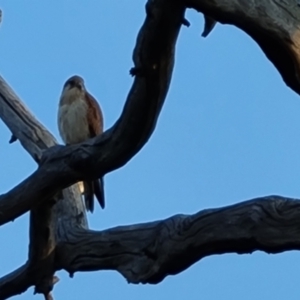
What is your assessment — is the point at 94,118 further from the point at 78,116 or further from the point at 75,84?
the point at 75,84

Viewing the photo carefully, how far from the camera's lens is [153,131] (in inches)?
153

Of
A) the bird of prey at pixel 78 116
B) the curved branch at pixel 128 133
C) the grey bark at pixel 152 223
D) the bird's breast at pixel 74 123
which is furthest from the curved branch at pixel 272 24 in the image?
the bird's breast at pixel 74 123

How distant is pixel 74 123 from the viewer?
8.56 metres

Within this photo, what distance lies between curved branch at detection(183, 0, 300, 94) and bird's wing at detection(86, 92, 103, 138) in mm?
5297

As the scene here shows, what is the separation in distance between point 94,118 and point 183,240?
16.4 ft

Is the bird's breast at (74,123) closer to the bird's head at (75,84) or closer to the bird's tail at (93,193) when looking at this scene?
the bird's head at (75,84)

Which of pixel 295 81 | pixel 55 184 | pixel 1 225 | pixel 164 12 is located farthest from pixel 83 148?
pixel 295 81

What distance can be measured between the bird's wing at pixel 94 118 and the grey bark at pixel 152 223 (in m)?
3.84

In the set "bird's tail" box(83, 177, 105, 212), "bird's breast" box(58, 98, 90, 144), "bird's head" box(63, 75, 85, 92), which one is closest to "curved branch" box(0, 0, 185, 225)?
"bird's tail" box(83, 177, 105, 212)

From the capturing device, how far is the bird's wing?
340 inches

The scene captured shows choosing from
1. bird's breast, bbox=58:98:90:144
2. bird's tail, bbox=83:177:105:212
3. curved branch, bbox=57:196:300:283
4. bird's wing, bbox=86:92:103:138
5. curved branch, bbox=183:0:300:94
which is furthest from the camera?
bird's wing, bbox=86:92:103:138

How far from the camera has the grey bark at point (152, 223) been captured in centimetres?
336

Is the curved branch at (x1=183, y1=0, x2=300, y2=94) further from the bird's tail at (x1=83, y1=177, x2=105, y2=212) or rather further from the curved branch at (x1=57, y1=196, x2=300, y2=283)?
the bird's tail at (x1=83, y1=177, x2=105, y2=212)

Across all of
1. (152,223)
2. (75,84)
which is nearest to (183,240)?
(152,223)
